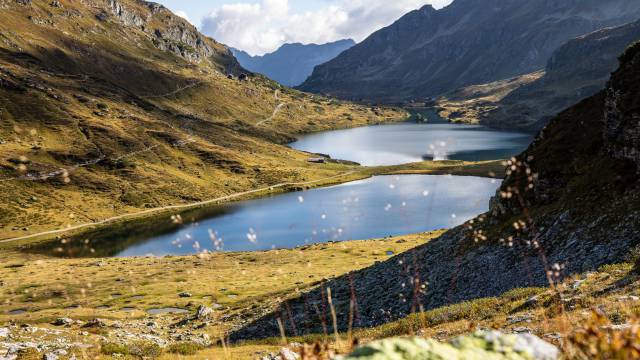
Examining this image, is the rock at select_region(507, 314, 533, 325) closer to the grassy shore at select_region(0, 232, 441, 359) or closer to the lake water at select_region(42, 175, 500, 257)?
the grassy shore at select_region(0, 232, 441, 359)

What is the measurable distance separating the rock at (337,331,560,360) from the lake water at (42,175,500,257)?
109 m

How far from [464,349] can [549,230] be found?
1366 inches

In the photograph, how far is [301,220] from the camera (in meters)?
155

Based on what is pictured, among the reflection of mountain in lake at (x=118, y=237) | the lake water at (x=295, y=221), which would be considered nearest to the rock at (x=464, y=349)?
the lake water at (x=295, y=221)

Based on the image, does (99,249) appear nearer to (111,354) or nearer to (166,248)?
(166,248)

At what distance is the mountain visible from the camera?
99.2 ft

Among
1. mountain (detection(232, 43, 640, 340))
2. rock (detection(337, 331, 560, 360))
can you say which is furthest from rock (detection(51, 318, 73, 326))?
rock (detection(337, 331, 560, 360))

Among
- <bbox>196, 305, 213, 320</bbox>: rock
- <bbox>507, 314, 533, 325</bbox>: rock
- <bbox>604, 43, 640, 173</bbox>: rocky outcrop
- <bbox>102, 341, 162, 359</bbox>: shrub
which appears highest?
<bbox>604, 43, 640, 173</bbox>: rocky outcrop

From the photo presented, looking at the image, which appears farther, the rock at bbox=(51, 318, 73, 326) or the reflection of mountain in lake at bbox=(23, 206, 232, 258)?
the reflection of mountain in lake at bbox=(23, 206, 232, 258)

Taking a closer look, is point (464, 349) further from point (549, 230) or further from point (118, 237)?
point (118, 237)

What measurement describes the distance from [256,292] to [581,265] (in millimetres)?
52770

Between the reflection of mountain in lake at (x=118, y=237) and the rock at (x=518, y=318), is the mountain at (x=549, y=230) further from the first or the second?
the reflection of mountain in lake at (x=118, y=237)

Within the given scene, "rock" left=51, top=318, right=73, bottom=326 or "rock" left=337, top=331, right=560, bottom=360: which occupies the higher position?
"rock" left=337, top=331, right=560, bottom=360

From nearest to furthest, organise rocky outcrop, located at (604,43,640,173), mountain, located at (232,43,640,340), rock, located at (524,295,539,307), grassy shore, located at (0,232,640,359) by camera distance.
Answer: grassy shore, located at (0,232,640,359)
rock, located at (524,295,539,307)
mountain, located at (232,43,640,340)
rocky outcrop, located at (604,43,640,173)
